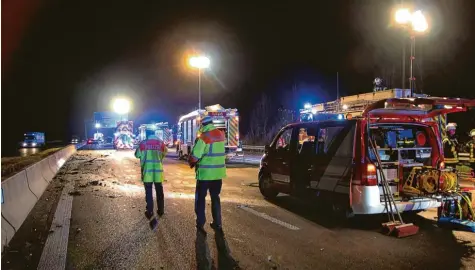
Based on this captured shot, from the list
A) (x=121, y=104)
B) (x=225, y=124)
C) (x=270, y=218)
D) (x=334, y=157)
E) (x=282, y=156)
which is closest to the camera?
(x=334, y=157)

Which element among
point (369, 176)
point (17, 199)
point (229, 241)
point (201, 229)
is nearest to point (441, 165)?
point (369, 176)

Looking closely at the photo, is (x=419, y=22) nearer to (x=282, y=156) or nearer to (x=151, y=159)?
(x=282, y=156)

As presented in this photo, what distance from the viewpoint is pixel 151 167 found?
7727mm

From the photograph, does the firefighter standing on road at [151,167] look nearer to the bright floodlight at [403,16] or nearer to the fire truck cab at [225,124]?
the bright floodlight at [403,16]

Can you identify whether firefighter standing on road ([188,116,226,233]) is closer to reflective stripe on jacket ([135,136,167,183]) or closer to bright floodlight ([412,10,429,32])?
reflective stripe on jacket ([135,136,167,183])

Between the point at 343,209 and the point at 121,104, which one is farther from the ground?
the point at 121,104

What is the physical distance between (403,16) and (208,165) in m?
8.70

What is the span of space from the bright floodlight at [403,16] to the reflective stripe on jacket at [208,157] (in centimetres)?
825

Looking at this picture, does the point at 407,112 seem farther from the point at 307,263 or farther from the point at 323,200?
the point at 307,263

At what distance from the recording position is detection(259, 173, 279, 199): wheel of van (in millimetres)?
9289

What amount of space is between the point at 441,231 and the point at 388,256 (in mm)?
1811

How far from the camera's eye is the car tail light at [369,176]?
6352 mm

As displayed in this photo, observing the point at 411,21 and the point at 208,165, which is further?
the point at 411,21

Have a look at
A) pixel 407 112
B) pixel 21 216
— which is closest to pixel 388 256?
pixel 407 112
